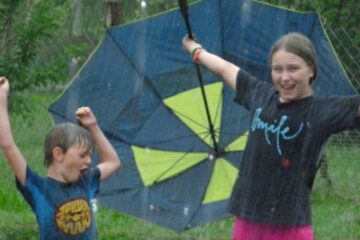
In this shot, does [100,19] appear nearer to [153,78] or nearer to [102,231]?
[102,231]

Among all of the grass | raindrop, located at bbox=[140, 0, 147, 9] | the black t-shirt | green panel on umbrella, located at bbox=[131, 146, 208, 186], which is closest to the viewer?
the black t-shirt

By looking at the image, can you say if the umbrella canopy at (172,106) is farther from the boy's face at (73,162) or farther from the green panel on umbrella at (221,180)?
the boy's face at (73,162)

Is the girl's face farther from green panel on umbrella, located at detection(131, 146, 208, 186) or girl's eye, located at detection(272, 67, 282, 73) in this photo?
green panel on umbrella, located at detection(131, 146, 208, 186)

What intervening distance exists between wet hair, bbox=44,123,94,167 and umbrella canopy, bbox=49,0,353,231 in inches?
75.4

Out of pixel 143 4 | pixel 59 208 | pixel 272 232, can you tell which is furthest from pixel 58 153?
pixel 143 4

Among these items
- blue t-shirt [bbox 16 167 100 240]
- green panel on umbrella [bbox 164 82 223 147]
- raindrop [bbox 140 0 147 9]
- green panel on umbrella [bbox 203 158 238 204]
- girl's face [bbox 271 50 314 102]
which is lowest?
green panel on umbrella [bbox 203 158 238 204]

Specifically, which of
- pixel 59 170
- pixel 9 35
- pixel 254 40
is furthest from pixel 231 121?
pixel 9 35

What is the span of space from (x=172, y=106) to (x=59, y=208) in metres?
2.26

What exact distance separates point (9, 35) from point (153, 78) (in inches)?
92.2

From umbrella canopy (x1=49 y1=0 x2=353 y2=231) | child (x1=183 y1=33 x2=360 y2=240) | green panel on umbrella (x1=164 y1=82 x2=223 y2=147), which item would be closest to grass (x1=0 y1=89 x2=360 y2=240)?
umbrella canopy (x1=49 y1=0 x2=353 y2=231)

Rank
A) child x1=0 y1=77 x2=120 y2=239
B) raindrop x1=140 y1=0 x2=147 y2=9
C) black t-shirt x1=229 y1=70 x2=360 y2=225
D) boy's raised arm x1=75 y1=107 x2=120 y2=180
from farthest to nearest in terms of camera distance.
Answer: raindrop x1=140 y1=0 x2=147 y2=9
boy's raised arm x1=75 y1=107 x2=120 y2=180
child x1=0 y1=77 x2=120 y2=239
black t-shirt x1=229 y1=70 x2=360 y2=225

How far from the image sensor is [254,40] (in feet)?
23.7

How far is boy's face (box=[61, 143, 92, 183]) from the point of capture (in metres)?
5.26

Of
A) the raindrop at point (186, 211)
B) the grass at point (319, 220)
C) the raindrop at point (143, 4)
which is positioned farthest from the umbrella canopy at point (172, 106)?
the raindrop at point (143, 4)
